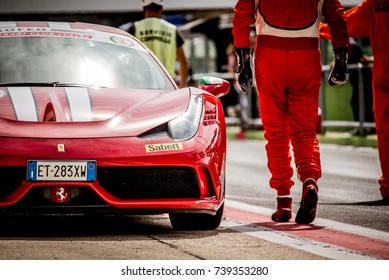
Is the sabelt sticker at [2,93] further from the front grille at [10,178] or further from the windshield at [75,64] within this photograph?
the front grille at [10,178]

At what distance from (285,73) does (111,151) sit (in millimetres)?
1538

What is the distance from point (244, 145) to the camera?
18047mm

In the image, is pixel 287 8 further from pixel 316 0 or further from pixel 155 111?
pixel 155 111

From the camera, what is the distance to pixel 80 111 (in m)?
6.96

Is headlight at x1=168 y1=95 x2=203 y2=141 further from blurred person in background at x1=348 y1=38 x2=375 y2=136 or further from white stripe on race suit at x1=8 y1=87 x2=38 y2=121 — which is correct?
blurred person in background at x1=348 y1=38 x2=375 y2=136

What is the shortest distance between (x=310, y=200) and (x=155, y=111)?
117cm

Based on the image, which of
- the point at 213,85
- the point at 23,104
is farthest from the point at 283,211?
the point at 23,104

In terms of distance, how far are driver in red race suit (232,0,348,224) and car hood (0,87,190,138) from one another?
70 centimetres

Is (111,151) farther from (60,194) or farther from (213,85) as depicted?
(213,85)

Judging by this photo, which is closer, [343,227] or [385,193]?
[343,227]

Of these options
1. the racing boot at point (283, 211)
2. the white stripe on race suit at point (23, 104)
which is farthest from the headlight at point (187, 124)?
the racing boot at point (283, 211)

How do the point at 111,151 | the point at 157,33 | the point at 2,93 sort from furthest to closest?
the point at 157,33 < the point at 2,93 < the point at 111,151

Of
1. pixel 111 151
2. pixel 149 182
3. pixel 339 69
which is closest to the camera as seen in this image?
pixel 111 151

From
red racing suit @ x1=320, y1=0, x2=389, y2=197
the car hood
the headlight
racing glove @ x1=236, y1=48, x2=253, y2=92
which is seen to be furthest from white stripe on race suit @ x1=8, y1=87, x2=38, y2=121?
red racing suit @ x1=320, y1=0, x2=389, y2=197
